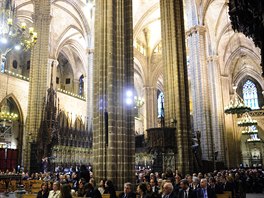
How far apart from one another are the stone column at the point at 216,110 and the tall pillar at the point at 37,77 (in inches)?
568

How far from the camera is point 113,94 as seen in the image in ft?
33.9

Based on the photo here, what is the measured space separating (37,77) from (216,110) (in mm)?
17216

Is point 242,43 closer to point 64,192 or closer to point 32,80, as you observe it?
point 32,80

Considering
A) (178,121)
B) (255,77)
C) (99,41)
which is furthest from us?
(255,77)

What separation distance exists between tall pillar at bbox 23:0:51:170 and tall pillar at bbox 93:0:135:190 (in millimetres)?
7971

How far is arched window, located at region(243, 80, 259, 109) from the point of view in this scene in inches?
1722

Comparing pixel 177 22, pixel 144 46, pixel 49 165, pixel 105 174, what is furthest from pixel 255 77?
pixel 105 174

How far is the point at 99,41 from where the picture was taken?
10922mm

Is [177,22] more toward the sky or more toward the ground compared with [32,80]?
more toward the sky

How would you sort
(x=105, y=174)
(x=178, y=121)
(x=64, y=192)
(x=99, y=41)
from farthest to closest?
(x=178, y=121) < (x=99, y=41) < (x=105, y=174) < (x=64, y=192)

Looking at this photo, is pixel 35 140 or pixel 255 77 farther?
pixel 255 77

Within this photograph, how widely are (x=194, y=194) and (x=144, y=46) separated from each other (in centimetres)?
3078

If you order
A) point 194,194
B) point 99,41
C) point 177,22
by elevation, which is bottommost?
point 194,194

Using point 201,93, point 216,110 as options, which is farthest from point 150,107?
point 201,93
